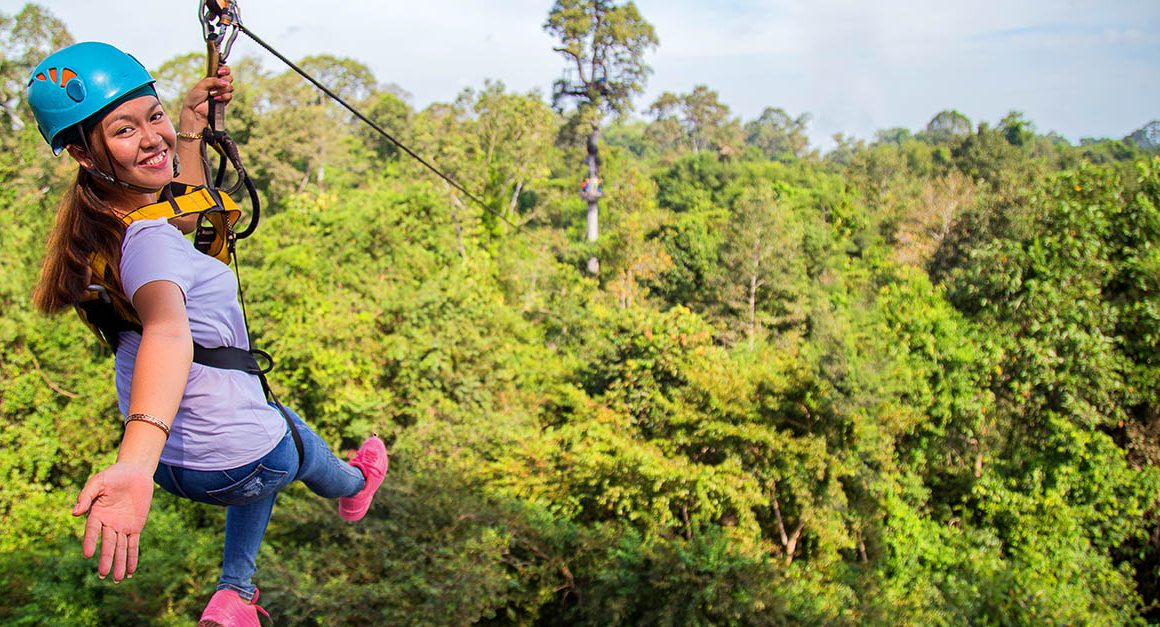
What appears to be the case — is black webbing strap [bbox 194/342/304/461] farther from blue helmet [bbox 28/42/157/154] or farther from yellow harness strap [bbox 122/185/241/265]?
blue helmet [bbox 28/42/157/154]

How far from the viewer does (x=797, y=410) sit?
10.1 metres

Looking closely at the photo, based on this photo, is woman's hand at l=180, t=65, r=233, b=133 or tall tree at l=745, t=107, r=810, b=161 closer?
woman's hand at l=180, t=65, r=233, b=133

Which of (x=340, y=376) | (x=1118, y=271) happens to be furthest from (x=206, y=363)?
(x=1118, y=271)

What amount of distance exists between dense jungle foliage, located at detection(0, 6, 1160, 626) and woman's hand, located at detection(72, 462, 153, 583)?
5942 millimetres

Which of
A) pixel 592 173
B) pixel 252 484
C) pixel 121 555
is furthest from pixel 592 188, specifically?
pixel 121 555

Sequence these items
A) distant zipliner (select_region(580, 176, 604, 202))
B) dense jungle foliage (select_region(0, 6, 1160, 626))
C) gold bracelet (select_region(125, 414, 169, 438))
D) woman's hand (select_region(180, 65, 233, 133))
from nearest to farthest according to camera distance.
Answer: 1. gold bracelet (select_region(125, 414, 169, 438))
2. woman's hand (select_region(180, 65, 233, 133))
3. dense jungle foliage (select_region(0, 6, 1160, 626))
4. distant zipliner (select_region(580, 176, 604, 202))

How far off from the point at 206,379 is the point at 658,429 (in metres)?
9.50

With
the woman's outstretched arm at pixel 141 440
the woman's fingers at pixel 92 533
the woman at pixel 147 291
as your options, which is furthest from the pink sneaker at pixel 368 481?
the woman's fingers at pixel 92 533

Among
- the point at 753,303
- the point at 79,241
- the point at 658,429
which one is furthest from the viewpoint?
the point at 753,303

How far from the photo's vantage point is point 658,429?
1081cm

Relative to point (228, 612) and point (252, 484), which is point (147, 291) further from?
point (228, 612)

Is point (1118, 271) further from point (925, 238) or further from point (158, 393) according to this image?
point (158, 393)

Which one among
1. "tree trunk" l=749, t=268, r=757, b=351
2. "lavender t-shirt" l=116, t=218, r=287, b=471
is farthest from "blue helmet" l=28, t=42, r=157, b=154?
"tree trunk" l=749, t=268, r=757, b=351

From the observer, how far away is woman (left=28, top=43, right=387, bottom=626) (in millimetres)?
1323
